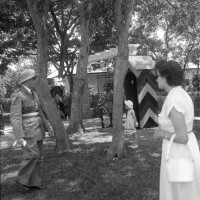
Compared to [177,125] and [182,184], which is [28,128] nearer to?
[182,184]

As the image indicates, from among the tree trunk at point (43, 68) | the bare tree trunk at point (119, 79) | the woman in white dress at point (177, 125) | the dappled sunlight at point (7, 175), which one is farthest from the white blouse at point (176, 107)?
the tree trunk at point (43, 68)

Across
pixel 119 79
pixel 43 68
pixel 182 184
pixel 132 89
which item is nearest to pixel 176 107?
pixel 182 184

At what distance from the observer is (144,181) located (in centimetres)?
586

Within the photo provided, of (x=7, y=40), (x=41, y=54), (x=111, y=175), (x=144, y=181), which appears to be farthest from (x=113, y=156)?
(x=7, y=40)

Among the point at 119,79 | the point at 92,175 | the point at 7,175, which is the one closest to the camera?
the point at 92,175

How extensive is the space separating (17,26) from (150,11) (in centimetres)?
840

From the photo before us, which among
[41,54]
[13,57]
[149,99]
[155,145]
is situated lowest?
[155,145]

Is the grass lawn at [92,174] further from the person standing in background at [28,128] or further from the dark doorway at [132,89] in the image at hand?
the dark doorway at [132,89]

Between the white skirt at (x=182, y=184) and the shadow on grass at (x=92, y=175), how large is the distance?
168 centimetres

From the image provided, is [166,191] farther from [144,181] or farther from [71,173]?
[71,173]

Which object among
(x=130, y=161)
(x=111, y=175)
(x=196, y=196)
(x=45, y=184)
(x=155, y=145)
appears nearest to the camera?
(x=196, y=196)

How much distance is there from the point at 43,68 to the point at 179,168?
587 cm

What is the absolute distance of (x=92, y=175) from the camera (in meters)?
6.29

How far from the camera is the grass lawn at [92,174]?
17.2 ft
